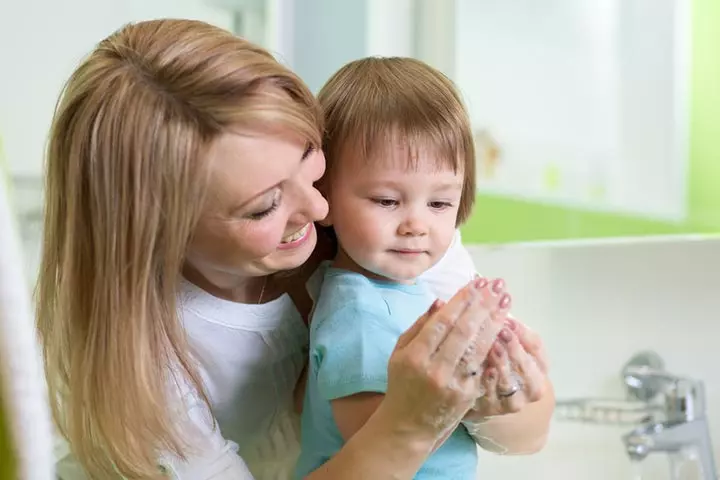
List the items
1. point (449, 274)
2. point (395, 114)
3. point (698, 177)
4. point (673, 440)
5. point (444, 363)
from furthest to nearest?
point (698, 177) < point (673, 440) < point (449, 274) < point (395, 114) < point (444, 363)

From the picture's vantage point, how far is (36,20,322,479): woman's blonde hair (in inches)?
21.5

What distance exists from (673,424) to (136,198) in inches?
34.3

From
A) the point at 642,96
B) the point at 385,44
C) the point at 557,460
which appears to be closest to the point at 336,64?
the point at 385,44

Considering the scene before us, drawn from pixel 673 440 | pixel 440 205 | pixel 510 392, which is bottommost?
pixel 673 440

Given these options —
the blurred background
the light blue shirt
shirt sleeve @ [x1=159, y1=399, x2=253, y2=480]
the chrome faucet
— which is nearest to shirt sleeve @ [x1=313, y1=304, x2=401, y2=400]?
the light blue shirt

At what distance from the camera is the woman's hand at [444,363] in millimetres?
503

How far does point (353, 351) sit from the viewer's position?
22.6 inches

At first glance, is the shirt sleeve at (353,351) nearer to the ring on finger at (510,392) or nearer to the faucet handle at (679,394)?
the ring on finger at (510,392)

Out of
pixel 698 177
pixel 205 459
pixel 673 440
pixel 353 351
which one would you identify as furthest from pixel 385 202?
pixel 698 177

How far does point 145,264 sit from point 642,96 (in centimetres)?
105

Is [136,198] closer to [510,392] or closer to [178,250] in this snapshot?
[178,250]

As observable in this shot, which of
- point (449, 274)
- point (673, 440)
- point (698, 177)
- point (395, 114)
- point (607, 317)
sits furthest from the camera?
point (698, 177)

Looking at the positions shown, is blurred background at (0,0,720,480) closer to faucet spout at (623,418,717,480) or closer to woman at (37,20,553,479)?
faucet spout at (623,418,717,480)

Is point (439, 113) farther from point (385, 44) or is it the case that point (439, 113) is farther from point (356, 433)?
point (385, 44)
